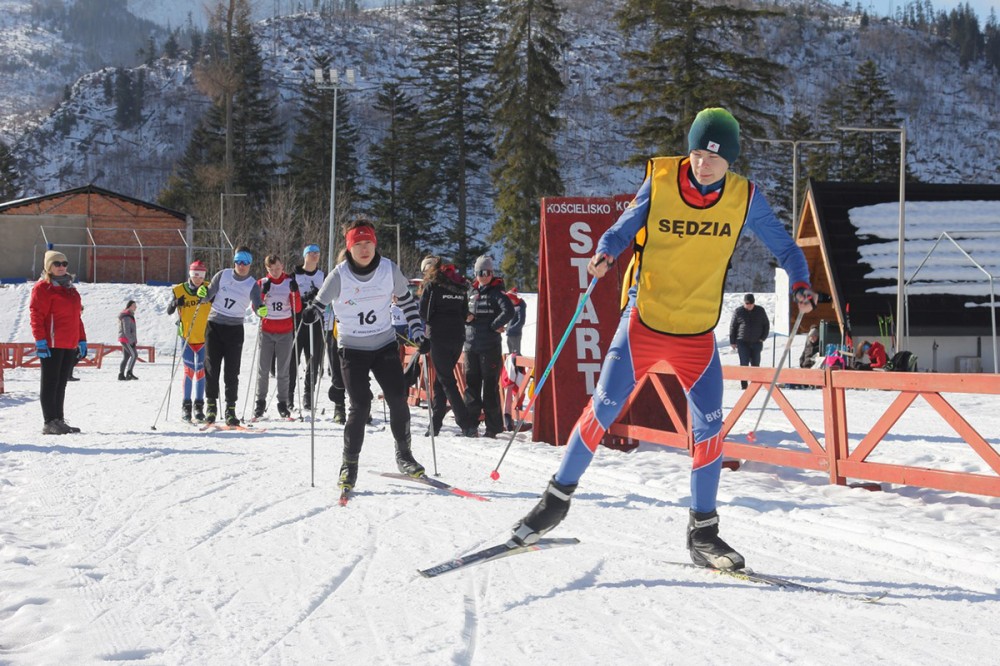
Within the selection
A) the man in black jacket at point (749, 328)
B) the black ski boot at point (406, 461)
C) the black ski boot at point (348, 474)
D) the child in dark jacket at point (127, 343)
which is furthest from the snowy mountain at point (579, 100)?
the black ski boot at point (348, 474)

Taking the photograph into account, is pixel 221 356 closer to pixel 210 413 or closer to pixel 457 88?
pixel 210 413

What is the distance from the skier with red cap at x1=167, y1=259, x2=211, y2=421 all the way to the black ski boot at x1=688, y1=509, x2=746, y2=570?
8329mm

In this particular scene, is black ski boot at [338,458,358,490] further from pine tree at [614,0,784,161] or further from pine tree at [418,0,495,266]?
pine tree at [418,0,495,266]

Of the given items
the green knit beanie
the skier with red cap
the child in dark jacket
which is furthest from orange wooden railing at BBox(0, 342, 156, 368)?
the green knit beanie

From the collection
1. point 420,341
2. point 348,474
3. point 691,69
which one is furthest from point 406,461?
point 691,69

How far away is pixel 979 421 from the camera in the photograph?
1302 cm

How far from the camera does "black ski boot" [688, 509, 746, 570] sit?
4.68 meters

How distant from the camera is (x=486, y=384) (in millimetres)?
11328

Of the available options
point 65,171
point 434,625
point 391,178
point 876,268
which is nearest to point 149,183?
point 65,171

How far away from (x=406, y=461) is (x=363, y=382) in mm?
848

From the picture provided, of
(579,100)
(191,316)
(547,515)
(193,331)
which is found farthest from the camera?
(579,100)

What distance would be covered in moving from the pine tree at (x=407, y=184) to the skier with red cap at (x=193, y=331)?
48.6 m

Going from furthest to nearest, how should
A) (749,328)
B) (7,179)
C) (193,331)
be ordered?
(7,179) → (749,328) → (193,331)

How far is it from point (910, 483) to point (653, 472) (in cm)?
223
